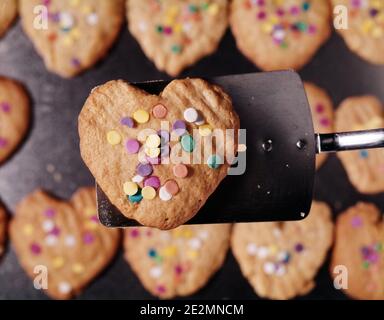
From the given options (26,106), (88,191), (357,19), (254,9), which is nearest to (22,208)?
(88,191)

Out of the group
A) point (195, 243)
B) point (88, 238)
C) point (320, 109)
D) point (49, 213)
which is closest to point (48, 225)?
point (49, 213)

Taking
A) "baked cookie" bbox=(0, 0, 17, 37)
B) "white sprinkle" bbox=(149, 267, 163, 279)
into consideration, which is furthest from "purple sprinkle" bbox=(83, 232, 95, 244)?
"baked cookie" bbox=(0, 0, 17, 37)

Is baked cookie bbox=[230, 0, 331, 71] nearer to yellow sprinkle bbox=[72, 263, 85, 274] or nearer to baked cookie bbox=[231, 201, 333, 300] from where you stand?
baked cookie bbox=[231, 201, 333, 300]

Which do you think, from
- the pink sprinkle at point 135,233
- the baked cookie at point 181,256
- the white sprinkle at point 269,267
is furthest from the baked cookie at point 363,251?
the pink sprinkle at point 135,233

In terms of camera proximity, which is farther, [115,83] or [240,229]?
[240,229]

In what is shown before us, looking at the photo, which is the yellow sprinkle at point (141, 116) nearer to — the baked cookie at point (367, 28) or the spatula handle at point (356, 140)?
the spatula handle at point (356, 140)
